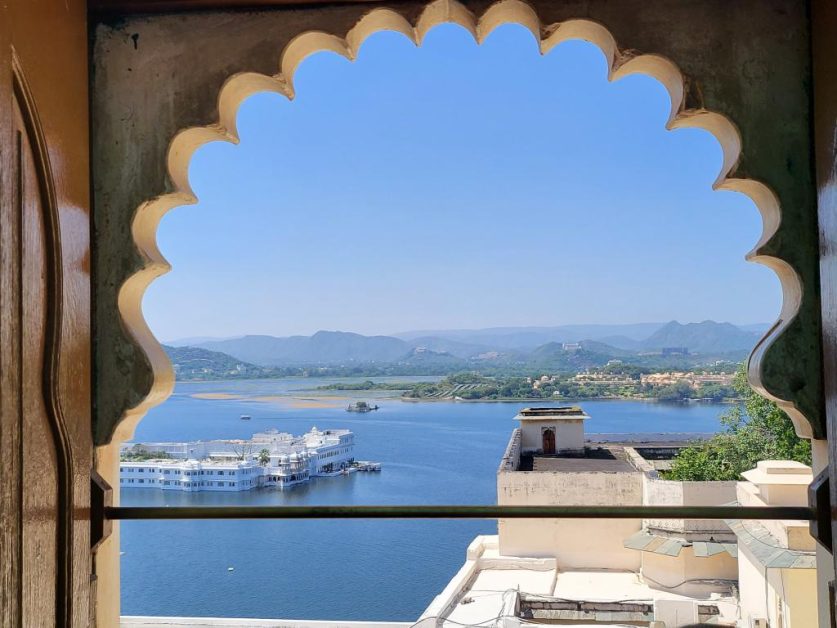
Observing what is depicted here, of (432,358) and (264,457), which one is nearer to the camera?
(264,457)

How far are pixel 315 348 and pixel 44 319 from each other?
6086cm

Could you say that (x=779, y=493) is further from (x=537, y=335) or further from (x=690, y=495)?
(x=537, y=335)

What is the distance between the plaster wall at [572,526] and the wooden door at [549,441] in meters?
4.50

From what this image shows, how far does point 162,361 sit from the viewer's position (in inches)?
67.9

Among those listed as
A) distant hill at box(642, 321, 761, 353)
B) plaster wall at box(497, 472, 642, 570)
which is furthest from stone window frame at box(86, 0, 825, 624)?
distant hill at box(642, 321, 761, 353)

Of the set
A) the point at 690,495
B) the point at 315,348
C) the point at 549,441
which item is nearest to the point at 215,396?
the point at 315,348

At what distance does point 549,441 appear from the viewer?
28688 mm

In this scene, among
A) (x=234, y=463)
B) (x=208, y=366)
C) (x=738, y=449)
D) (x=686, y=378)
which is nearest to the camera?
(x=738, y=449)

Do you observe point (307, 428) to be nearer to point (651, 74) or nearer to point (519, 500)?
point (519, 500)

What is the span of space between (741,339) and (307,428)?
35.3 meters

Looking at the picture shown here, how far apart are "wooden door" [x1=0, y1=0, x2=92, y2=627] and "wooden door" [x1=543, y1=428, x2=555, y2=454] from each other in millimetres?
27976

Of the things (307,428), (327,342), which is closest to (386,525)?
(307,428)

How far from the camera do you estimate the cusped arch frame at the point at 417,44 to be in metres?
1.61

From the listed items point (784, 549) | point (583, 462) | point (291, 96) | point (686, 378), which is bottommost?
point (583, 462)
